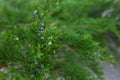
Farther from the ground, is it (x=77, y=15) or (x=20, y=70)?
(x=77, y=15)

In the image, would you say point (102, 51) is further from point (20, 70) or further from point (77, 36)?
point (20, 70)

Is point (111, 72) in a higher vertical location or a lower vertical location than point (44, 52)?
lower

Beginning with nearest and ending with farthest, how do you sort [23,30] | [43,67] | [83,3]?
1. [43,67]
2. [23,30]
3. [83,3]

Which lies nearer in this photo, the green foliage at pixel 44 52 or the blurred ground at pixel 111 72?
the green foliage at pixel 44 52

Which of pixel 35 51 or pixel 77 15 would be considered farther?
pixel 77 15

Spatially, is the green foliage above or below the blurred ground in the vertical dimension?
above

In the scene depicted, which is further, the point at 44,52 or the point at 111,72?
the point at 111,72

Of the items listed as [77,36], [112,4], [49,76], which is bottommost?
[49,76]

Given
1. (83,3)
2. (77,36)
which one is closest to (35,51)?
(77,36)

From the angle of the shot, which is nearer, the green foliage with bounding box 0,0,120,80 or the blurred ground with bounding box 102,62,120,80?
the green foliage with bounding box 0,0,120,80

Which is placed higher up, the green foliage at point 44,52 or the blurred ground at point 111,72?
the green foliage at point 44,52

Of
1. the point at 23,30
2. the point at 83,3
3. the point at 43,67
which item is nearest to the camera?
the point at 43,67
